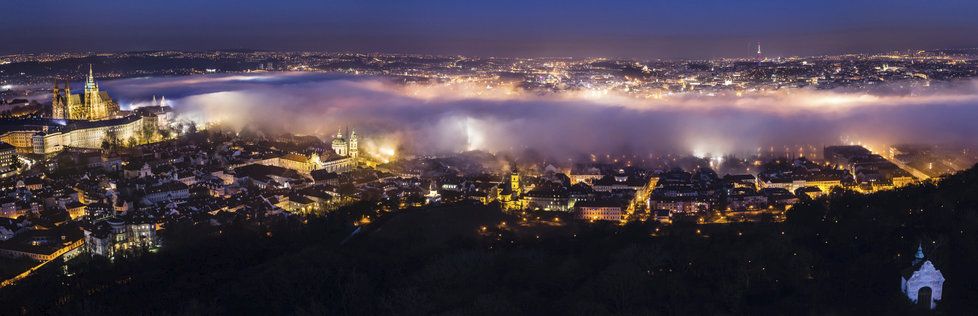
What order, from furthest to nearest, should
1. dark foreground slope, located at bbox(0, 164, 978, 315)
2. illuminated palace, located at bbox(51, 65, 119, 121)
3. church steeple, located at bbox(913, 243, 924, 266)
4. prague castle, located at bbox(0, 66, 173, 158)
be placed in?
illuminated palace, located at bbox(51, 65, 119, 121) → prague castle, located at bbox(0, 66, 173, 158) → dark foreground slope, located at bbox(0, 164, 978, 315) → church steeple, located at bbox(913, 243, 924, 266)

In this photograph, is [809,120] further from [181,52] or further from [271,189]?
[181,52]

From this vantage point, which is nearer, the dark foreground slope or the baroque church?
the dark foreground slope

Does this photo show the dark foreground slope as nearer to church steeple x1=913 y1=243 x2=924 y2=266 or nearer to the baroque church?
church steeple x1=913 y1=243 x2=924 y2=266

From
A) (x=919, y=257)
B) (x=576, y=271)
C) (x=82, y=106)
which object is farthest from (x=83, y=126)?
(x=919, y=257)

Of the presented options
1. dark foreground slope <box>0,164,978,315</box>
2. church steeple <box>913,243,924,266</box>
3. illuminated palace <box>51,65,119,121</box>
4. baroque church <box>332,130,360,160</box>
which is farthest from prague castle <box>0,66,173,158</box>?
church steeple <box>913,243,924,266</box>

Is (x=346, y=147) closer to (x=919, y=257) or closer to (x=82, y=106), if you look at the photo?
(x=82, y=106)

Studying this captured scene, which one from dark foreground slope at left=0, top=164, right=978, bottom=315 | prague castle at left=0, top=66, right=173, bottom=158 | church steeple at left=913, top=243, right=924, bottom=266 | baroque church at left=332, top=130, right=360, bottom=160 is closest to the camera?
church steeple at left=913, top=243, right=924, bottom=266

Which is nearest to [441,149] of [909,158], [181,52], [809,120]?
[809,120]
